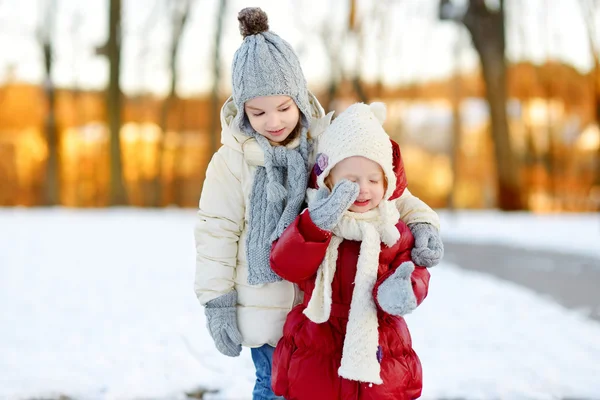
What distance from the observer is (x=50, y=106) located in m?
25.5

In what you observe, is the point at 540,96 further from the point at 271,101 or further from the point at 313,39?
the point at 271,101

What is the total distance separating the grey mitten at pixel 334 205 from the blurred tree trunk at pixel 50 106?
23746 mm

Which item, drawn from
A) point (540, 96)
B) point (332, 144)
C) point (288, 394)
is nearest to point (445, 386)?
point (288, 394)

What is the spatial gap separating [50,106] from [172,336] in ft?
73.0

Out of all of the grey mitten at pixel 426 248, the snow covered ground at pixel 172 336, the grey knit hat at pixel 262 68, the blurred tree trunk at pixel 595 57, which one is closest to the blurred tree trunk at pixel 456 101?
the blurred tree trunk at pixel 595 57

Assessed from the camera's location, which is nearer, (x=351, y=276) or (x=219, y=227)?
(x=351, y=276)

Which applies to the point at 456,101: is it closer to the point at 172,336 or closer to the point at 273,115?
the point at 172,336

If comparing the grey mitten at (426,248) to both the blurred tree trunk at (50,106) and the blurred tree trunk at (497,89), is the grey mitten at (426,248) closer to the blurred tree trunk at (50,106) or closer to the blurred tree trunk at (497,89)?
the blurred tree trunk at (497,89)

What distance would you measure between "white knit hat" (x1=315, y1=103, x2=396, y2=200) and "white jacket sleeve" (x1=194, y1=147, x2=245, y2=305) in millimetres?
375

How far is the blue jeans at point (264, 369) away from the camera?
8.94 ft

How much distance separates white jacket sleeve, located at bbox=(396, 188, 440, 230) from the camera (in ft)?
8.27

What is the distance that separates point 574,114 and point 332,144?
29994 millimetres

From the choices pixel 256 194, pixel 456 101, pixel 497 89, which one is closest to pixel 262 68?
pixel 256 194

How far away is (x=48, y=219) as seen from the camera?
599 inches
